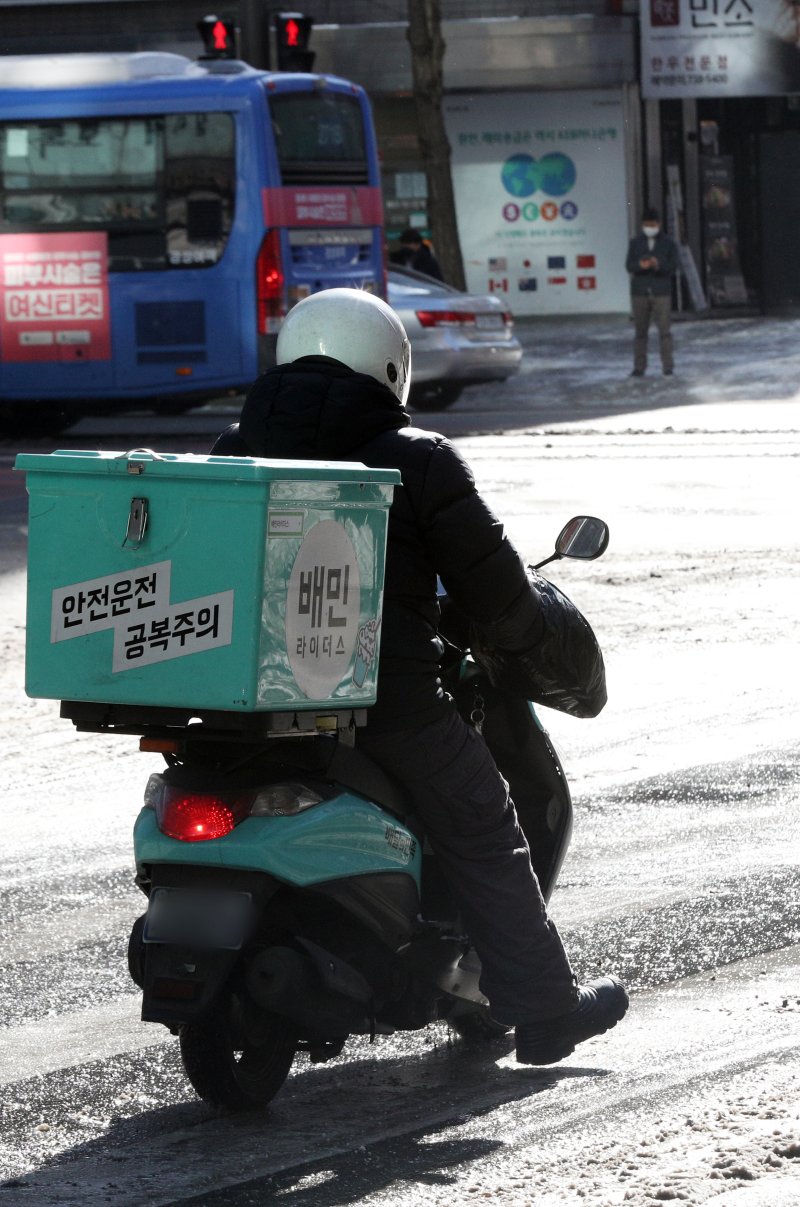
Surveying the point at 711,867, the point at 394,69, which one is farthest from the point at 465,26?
the point at 711,867

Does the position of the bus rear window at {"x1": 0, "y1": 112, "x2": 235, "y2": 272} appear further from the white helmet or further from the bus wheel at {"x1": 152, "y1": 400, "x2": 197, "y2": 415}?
the white helmet

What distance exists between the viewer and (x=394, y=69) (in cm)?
3184

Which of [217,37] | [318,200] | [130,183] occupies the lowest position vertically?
[318,200]

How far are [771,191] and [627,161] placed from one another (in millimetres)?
2481

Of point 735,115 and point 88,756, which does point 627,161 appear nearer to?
point 735,115

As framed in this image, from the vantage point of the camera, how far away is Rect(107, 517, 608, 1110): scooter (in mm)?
3953

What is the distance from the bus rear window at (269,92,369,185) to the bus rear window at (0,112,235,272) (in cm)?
52

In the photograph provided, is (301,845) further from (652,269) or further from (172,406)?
(652,269)

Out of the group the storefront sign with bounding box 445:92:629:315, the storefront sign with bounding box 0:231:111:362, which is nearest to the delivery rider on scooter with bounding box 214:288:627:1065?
the storefront sign with bounding box 0:231:111:362

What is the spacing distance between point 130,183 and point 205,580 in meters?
17.6

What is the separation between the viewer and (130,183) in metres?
20.9

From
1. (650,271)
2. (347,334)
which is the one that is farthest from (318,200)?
(347,334)

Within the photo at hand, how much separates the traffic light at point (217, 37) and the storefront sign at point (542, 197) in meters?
10.6

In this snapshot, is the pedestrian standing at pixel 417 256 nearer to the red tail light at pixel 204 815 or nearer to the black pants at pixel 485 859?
the black pants at pixel 485 859
